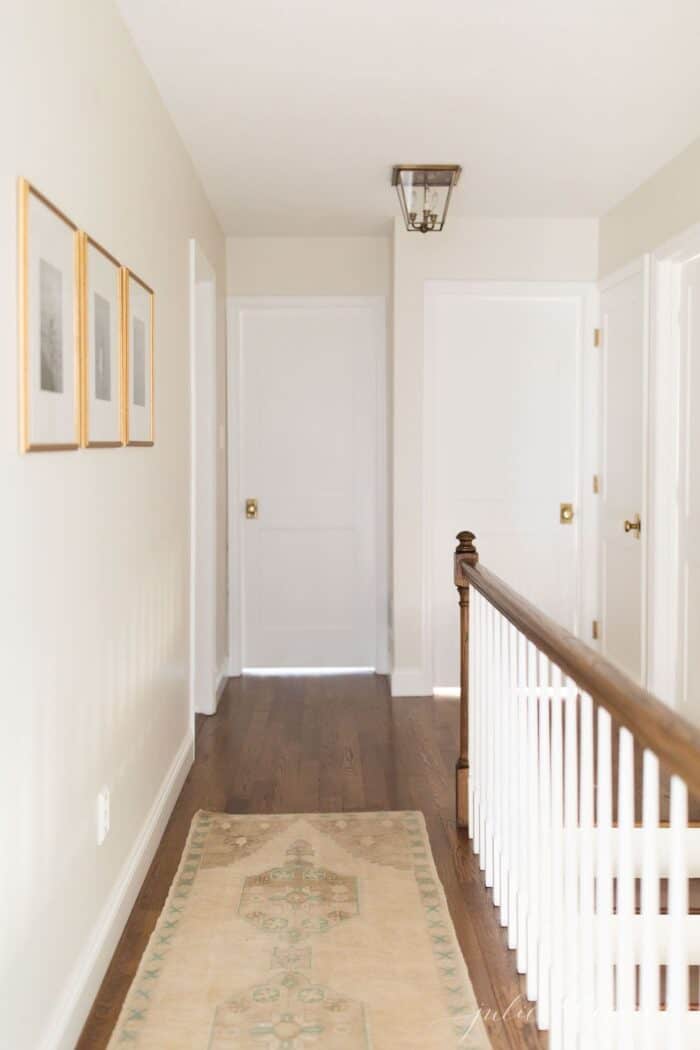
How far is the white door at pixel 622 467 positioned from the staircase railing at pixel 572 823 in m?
1.58

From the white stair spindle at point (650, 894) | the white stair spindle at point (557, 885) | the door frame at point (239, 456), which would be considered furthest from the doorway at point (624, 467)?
the white stair spindle at point (650, 894)

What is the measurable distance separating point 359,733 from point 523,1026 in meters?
2.27

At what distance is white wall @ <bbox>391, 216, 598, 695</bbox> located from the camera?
195 inches

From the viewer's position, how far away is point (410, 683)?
200 inches

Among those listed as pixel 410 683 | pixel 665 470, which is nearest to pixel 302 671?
pixel 410 683

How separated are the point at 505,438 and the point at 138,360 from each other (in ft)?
8.69

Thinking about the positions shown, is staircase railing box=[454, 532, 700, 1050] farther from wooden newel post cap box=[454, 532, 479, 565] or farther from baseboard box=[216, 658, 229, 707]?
baseboard box=[216, 658, 229, 707]

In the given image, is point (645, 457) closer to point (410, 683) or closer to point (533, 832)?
point (410, 683)

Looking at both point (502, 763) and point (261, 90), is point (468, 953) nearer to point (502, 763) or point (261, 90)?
point (502, 763)

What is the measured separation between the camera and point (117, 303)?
2543 millimetres

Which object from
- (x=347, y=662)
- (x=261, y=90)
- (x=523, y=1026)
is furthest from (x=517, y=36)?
(x=347, y=662)

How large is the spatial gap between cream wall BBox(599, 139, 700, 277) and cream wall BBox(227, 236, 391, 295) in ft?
4.06

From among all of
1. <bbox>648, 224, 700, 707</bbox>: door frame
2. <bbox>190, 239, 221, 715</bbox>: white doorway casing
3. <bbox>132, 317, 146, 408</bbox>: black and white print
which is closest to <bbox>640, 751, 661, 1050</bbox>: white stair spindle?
<bbox>132, 317, 146, 408</bbox>: black and white print

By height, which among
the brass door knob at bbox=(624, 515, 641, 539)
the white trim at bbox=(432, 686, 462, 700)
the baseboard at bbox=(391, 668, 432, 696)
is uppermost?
the brass door knob at bbox=(624, 515, 641, 539)
